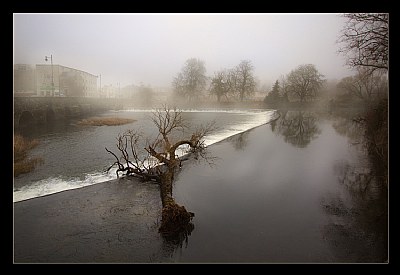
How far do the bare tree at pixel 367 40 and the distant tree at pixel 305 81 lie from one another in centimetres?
48

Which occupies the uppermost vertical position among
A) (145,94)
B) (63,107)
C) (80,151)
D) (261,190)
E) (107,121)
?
(145,94)

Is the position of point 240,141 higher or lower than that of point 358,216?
higher

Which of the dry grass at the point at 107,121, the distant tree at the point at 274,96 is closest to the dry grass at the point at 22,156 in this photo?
the dry grass at the point at 107,121

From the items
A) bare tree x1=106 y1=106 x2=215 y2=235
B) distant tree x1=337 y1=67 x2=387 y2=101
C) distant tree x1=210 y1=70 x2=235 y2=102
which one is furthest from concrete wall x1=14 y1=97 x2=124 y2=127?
distant tree x1=337 y1=67 x2=387 y2=101

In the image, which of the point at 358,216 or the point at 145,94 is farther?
the point at 145,94

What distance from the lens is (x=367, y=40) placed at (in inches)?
143

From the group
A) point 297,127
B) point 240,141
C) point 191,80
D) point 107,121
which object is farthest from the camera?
point 240,141

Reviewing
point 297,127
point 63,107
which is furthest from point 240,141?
point 63,107

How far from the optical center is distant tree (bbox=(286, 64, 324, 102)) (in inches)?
160

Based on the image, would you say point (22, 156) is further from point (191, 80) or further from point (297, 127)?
point (297, 127)

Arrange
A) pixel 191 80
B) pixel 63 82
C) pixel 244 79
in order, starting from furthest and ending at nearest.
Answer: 1. pixel 244 79
2. pixel 191 80
3. pixel 63 82

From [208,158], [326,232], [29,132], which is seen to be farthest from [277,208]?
[29,132]

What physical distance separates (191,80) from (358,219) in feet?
11.1
